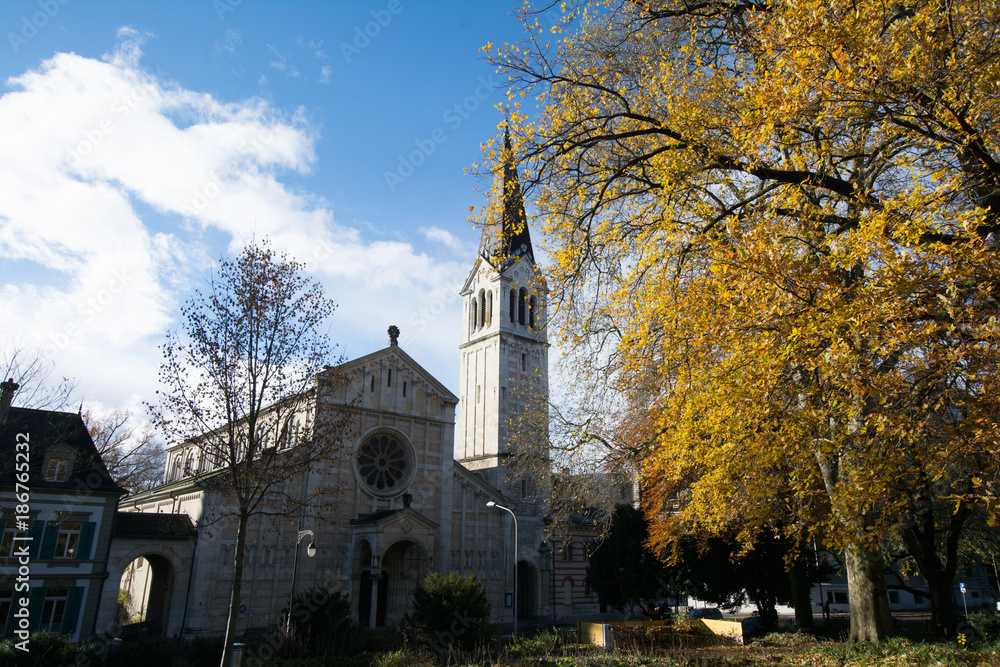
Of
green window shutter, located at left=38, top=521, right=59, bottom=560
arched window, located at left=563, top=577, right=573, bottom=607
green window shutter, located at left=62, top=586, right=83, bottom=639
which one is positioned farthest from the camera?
arched window, located at left=563, top=577, right=573, bottom=607

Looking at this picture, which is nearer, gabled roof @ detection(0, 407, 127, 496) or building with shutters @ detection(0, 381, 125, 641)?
building with shutters @ detection(0, 381, 125, 641)

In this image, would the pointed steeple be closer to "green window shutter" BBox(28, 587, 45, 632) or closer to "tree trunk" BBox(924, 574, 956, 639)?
"tree trunk" BBox(924, 574, 956, 639)

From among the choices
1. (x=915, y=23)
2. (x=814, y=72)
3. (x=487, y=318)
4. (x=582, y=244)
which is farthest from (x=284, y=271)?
(x=487, y=318)

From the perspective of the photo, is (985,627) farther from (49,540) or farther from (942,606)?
(49,540)

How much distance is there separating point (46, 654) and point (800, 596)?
22.6 metres

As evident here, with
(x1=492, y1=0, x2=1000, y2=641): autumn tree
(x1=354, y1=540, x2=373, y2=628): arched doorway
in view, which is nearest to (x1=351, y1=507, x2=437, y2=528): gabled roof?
(x1=354, y1=540, x2=373, y2=628): arched doorway

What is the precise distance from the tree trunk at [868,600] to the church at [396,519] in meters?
10.5

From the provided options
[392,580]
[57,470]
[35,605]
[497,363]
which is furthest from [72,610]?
[497,363]

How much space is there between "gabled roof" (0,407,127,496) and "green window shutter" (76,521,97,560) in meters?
1.32

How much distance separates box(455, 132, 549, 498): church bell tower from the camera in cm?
3834

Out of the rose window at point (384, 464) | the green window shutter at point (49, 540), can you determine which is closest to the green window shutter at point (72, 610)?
the green window shutter at point (49, 540)

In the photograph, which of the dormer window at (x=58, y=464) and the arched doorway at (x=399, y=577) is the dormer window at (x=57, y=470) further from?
the arched doorway at (x=399, y=577)

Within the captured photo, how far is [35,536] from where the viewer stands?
22.5m

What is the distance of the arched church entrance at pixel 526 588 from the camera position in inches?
1452
